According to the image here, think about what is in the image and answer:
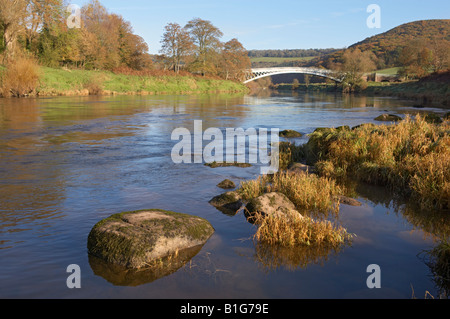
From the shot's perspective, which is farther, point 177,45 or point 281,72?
point 281,72

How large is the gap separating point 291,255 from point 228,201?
2.73 meters

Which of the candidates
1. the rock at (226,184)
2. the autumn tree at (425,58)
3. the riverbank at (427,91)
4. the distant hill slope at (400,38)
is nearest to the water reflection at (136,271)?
the rock at (226,184)

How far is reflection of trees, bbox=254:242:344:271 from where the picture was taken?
5.93 m

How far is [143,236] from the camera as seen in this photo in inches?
235

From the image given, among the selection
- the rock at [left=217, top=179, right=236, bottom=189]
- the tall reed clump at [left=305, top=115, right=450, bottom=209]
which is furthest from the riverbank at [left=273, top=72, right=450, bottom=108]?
the rock at [left=217, top=179, right=236, bottom=189]

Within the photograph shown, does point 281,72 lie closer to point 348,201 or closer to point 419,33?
point 348,201

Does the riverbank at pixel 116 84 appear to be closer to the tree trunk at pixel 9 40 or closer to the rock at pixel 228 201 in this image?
the tree trunk at pixel 9 40

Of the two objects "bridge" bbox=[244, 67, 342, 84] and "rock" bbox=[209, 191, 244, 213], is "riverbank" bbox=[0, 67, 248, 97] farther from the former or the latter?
"rock" bbox=[209, 191, 244, 213]

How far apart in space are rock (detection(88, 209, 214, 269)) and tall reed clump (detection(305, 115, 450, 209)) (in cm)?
577

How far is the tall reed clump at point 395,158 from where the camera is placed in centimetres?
875

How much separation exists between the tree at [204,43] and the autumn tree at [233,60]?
6.18 m

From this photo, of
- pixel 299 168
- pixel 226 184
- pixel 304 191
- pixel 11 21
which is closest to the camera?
pixel 304 191

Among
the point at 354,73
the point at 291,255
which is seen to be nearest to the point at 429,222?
the point at 291,255
